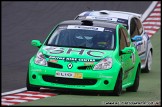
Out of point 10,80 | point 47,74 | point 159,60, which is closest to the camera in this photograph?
point 47,74

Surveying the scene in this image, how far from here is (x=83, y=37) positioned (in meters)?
14.9

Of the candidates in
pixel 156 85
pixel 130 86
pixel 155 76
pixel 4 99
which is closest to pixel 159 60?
pixel 155 76

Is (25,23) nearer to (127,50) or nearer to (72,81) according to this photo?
(127,50)

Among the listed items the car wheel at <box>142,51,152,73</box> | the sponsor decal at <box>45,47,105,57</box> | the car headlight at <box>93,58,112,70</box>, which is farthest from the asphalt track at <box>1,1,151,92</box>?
the car wheel at <box>142,51,152,73</box>

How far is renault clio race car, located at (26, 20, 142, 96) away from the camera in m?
13.7

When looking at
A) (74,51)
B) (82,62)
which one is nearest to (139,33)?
(74,51)

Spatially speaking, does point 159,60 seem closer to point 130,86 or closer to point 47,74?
point 130,86

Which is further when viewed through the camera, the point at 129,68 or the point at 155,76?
the point at 155,76

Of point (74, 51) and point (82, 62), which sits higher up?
point (74, 51)

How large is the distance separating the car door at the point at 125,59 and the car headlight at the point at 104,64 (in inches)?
24.6

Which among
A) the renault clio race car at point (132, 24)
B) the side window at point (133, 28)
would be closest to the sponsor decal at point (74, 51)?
the renault clio race car at point (132, 24)

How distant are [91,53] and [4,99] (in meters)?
2.02

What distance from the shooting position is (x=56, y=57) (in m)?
13.9

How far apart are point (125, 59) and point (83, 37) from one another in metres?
0.91
